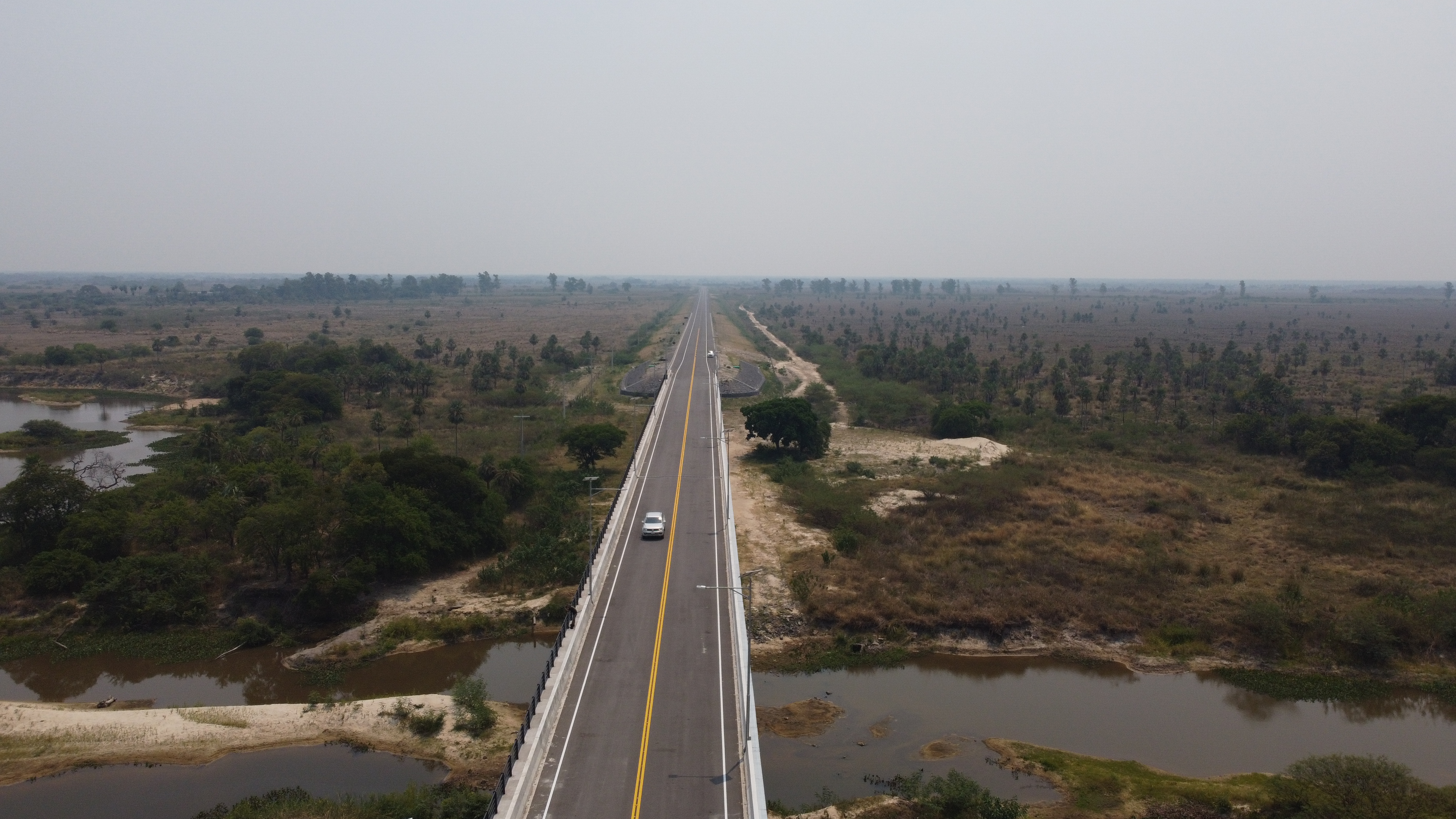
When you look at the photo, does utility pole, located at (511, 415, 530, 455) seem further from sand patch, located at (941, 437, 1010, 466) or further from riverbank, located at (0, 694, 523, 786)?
sand patch, located at (941, 437, 1010, 466)

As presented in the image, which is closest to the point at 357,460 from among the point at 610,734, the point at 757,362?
the point at 610,734

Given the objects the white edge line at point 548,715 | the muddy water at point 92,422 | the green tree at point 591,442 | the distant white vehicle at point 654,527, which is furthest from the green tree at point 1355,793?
the muddy water at point 92,422

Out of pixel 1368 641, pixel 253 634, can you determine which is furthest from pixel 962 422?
pixel 253 634

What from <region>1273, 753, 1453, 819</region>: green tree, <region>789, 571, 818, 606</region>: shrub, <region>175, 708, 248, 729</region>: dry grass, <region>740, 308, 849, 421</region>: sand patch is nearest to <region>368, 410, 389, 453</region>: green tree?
<region>175, 708, 248, 729</region>: dry grass

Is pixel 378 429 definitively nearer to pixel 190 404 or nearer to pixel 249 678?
pixel 249 678

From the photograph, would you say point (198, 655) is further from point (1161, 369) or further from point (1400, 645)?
point (1161, 369)

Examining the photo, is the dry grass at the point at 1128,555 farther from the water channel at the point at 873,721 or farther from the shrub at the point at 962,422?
the shrub at the point at 962,422

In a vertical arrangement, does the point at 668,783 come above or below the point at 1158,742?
above
